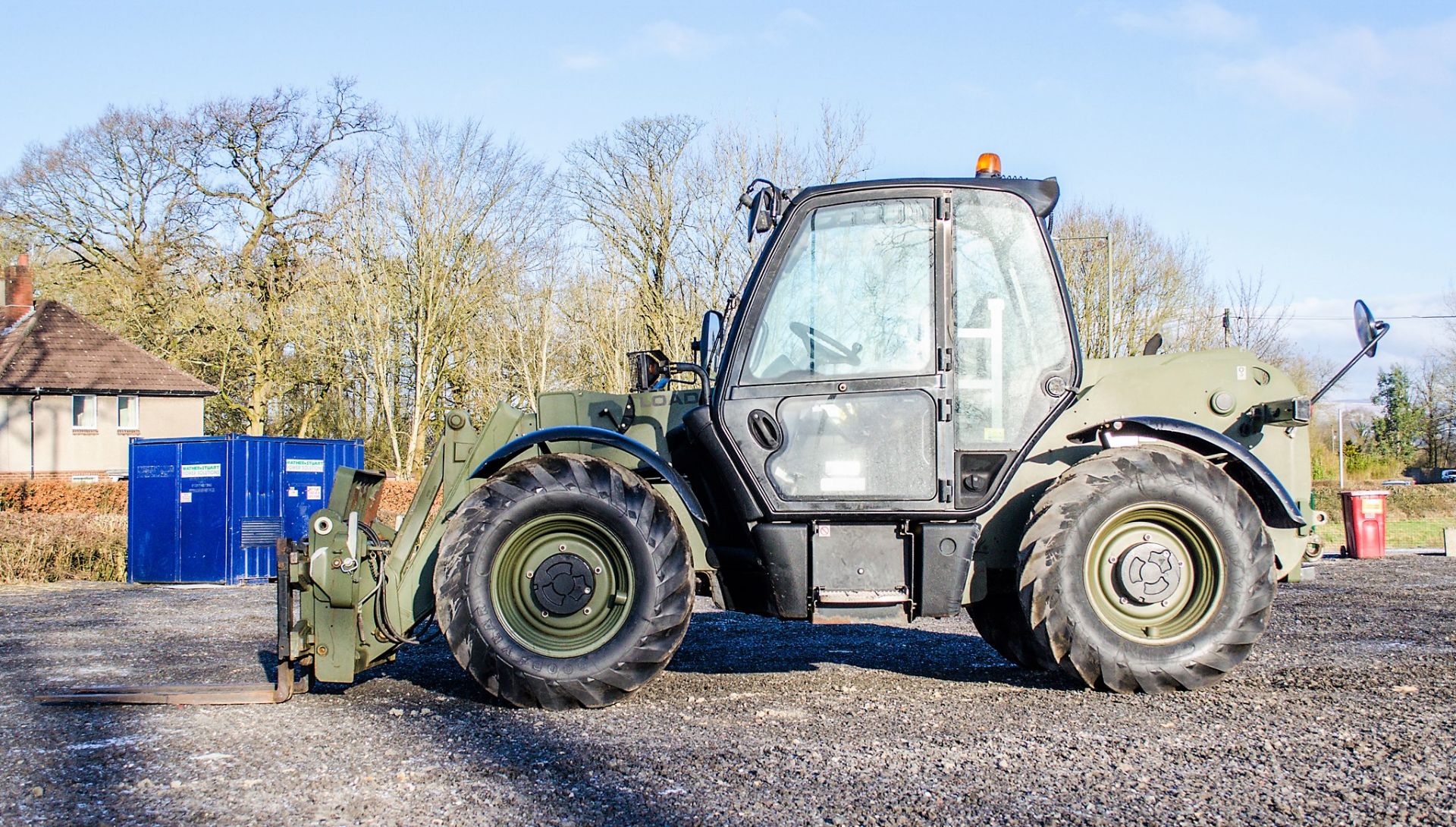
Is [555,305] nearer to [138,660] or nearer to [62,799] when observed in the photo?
[138,660]

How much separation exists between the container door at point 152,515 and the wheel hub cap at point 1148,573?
15.5 m

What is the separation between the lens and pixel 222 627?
10.6 metres

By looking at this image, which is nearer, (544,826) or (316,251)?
(544,826)

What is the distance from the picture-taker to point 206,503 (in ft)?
59.1

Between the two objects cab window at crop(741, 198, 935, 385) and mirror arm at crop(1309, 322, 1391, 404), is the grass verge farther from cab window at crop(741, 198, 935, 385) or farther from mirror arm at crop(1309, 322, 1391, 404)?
mirror arm at crop(1309, 322, 1391, 404)

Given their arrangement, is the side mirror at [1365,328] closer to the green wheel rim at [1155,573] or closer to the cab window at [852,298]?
the green wheel rim at [1155,573]

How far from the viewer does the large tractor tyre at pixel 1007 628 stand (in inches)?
263

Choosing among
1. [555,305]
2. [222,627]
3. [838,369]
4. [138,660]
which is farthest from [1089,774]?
[555,305]

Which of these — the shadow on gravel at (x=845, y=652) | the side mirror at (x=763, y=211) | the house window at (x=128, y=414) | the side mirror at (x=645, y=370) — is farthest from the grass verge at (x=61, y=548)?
the house window at (x=128, y=414)

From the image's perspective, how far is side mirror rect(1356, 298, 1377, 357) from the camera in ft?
20.6

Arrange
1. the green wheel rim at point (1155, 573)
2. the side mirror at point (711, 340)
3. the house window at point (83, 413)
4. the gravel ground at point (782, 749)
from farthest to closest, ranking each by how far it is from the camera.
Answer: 1. the house window at point (83, 413)
2. the side mirror at point (711, 340)
3. the green wheel rim at point (1155, 573)
4. the gravel ground at point (782, 749)

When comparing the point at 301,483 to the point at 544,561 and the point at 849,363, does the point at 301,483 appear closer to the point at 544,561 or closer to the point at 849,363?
the point at 544,561

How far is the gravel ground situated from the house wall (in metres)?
37.2

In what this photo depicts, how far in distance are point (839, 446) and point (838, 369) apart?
376 mm
